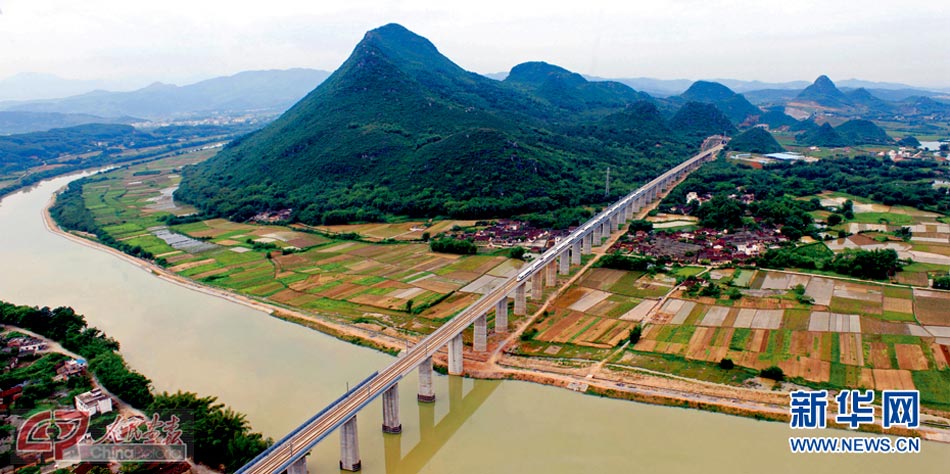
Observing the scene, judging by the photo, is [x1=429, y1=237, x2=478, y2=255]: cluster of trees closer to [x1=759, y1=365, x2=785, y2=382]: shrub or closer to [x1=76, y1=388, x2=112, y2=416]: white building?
[x1=759, y1=365, x2=785, y2=382]: shrub

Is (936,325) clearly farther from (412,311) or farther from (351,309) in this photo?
(351,309)

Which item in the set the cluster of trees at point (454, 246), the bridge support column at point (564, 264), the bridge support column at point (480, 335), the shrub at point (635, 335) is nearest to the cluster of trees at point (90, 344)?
the bridge support column at point (480, 335)

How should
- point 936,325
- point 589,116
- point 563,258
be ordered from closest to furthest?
point 936,325
point 563,258
point 589,116

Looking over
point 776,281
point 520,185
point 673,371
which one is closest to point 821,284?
point 776,281

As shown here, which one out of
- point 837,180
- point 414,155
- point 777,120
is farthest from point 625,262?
point 777,120

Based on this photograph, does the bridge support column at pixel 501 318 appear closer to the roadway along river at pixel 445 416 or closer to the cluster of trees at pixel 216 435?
the roadway along river at pixel 445 416

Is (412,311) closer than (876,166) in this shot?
Yes
